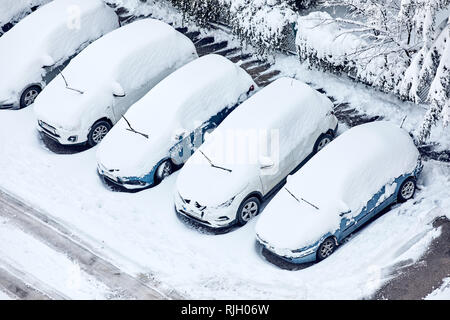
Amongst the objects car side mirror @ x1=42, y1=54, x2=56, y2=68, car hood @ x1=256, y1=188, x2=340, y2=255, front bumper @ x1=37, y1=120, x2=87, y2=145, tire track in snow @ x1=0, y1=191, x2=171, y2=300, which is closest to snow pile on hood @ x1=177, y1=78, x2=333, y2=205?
car hood @ x1=256, y1=188, x2=340, y2=255

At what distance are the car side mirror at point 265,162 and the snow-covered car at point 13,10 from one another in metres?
9.68

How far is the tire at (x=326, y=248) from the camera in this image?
12.5m

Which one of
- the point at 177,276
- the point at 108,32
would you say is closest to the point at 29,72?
the point at 108,32

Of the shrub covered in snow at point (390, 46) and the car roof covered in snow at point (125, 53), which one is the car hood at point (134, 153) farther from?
the shrub covered in snow at point (390, 46)

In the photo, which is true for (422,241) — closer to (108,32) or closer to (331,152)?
(331,152)

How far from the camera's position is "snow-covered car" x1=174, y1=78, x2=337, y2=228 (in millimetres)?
13148

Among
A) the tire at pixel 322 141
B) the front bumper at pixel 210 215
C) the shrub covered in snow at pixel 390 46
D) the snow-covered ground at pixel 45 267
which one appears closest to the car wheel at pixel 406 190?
the shrub covered in snow at pixel 390 46

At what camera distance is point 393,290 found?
39.0 feet

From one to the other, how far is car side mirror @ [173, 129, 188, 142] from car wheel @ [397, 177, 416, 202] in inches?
180

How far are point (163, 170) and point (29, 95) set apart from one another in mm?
4604

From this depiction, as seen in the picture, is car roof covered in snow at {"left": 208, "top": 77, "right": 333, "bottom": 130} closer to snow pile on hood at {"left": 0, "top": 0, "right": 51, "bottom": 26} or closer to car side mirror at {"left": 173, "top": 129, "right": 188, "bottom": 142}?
car side mirror at {"left": 173, "top": 129, "right": 188, "bottom": 142}

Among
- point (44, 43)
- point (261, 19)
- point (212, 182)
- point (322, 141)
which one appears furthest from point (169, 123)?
point (44, 43)

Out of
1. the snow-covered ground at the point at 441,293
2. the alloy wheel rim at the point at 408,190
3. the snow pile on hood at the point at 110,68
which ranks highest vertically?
the snow pile on hood at the point at 110,68

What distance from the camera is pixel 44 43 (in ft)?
55.0
